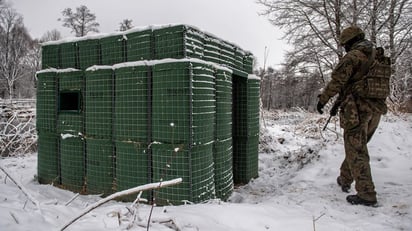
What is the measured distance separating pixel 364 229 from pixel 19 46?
28.2 m

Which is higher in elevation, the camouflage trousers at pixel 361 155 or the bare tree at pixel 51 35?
the bare tree at pixel 51 35

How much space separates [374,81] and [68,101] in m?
4.12

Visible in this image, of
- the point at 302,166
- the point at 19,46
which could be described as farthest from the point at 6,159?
the point at 19,46

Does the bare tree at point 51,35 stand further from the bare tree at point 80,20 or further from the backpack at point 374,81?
the backpack at point 374,81

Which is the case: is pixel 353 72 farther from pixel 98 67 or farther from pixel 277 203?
pixel 98 67

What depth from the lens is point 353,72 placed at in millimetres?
2941

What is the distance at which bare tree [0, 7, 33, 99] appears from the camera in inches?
859

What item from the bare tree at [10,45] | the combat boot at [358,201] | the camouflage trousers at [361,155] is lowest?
the combat boot at [358,201]

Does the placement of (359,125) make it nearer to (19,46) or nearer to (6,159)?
(6,159)

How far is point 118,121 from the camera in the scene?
3.24 metres

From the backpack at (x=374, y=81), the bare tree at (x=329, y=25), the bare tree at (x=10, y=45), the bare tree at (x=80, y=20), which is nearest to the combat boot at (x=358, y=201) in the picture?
Answer: the backpack at (x=374, y=81)

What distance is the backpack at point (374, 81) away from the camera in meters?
2.84

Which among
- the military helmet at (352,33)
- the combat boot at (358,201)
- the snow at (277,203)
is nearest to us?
the snow at (277,203)

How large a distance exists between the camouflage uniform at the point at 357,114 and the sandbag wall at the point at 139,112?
1460mm
